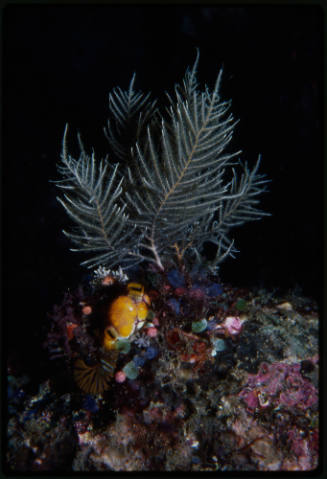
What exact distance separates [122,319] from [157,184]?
4.38ft

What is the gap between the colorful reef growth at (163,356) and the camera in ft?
8.57

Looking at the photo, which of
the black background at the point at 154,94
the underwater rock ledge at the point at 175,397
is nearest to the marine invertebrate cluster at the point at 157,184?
the underwater rock ledge at the point at 175,397

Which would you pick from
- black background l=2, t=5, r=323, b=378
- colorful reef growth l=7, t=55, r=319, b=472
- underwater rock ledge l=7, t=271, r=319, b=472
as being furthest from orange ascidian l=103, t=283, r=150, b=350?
black background l=2, t=5, r=323, b=378

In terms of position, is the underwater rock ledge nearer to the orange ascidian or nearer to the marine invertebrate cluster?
the orange ascidian

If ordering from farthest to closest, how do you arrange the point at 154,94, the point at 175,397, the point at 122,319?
the point at 154,94 < the point at 175,397 < the point at 122,319

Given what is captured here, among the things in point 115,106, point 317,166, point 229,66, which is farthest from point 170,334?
point 229,66

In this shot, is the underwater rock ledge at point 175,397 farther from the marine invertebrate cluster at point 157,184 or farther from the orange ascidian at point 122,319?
the marine invertebrate cluster at point 157,184

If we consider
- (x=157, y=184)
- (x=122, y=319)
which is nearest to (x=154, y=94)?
(x=157, y=184)

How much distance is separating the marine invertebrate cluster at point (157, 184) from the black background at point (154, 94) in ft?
2.47

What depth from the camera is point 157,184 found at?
2.78m

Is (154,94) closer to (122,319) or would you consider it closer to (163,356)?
(122,319)

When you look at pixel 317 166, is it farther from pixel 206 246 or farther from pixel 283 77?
pixel 206 246

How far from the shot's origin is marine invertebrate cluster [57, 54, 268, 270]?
8.44ft

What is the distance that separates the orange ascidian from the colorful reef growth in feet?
0.04
